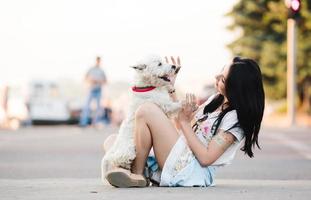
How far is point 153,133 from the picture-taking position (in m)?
7.26

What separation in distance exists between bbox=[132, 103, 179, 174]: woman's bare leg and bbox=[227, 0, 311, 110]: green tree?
29401 millimetres

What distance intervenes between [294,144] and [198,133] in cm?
891

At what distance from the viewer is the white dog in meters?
7.35

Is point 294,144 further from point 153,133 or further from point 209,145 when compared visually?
point 153,133

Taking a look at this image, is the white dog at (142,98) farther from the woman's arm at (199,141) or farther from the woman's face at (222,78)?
the woman's face at (222,78)

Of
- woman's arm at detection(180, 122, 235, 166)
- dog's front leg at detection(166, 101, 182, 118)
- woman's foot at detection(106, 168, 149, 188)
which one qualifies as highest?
dog's front leg at detection(166, 101, 182, 118)

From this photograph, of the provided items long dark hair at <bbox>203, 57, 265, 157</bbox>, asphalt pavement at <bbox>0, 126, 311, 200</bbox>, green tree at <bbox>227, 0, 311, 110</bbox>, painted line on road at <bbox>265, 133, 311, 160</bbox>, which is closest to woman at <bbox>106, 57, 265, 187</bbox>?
long dark hair at <bbox>203, 57, 265, 157</bbox>

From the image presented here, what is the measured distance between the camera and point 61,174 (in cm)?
995

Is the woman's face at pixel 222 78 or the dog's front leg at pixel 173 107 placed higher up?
the woman's face at pixel 222 78

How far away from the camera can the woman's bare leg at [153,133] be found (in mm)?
7223

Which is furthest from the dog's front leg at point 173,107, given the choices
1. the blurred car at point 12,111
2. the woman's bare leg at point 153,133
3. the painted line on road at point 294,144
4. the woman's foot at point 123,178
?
the blurred car at point 12,111

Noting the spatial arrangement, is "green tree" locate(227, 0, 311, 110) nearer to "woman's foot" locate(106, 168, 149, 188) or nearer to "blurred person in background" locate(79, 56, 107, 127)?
"blurred person in background" locate(79, 56, 107, 127)

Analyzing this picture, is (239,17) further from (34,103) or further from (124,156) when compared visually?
(124,156)

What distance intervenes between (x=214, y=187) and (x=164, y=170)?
0.46 m
